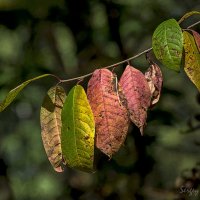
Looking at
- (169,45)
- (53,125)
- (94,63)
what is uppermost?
(169,45)

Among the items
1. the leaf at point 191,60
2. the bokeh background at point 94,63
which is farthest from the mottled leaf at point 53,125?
the bokeh background at point 94,63

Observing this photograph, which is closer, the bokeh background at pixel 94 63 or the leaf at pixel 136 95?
the leaf at pixel 136 95

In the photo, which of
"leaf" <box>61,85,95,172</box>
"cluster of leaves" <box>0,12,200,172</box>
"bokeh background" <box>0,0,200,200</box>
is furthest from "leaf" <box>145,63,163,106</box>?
"bokeh background" <box>0,0,200,200</box>

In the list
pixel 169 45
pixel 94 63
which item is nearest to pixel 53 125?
pixel 169 45

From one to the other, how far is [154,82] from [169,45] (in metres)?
0.08

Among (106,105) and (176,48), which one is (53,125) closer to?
(106,105)

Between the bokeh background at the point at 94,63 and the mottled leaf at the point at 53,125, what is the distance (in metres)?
1.34

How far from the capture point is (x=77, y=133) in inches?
27.5

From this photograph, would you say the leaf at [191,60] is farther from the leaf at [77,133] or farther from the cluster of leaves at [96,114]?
the leaf at [77,133]

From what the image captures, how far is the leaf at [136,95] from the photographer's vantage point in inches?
28.8

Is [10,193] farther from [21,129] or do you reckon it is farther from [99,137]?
[99,137]

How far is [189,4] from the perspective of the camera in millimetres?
2346

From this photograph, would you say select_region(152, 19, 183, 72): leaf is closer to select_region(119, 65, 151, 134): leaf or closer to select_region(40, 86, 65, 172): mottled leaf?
select_region(119, 65, 151, 134): leaf

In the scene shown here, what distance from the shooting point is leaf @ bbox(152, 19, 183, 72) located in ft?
2.39
